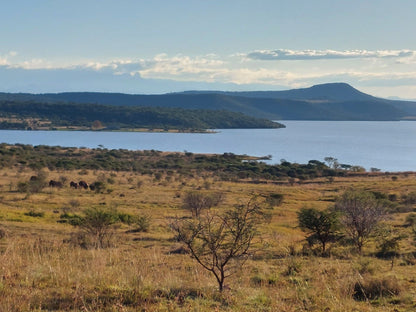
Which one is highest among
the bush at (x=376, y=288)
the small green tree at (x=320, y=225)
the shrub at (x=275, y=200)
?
the bush at (x=376, y=288)

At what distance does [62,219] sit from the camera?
22469mm

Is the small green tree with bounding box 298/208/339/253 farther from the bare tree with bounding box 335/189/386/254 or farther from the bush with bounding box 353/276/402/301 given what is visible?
the bush with bounding box 353/276/402/301

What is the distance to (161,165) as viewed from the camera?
77000mm

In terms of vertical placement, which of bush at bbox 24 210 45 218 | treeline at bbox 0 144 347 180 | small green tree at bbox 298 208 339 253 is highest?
small green tree at bbox 298 208 339 253

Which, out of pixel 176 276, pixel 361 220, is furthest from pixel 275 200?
pixel 176 276

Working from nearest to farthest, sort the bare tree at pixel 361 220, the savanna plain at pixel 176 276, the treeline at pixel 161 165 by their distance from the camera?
1. the savanna plain at pixel 176 276
2. the bare tree at pixel 361 220
3. the treeline at pixel 161 165

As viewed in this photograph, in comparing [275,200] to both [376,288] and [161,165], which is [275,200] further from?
[161,165]

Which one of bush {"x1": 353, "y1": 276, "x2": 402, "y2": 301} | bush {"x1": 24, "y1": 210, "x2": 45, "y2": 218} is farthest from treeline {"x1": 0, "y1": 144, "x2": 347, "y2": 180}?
bush {"x1": 353, "y1": 276, "x2": 402, "y2": 301}

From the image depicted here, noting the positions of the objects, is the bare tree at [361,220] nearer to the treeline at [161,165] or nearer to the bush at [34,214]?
the bush at [34,214]

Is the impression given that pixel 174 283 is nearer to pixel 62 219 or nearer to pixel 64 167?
pixel 62 219

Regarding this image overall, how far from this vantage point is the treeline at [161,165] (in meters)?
63.2

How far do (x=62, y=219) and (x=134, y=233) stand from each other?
493cm

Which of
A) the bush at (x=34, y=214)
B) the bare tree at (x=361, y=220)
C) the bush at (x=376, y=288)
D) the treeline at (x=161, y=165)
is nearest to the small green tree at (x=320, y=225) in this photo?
the bare tree at (x=361, y=220)

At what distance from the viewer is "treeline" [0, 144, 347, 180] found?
63.2 meters
